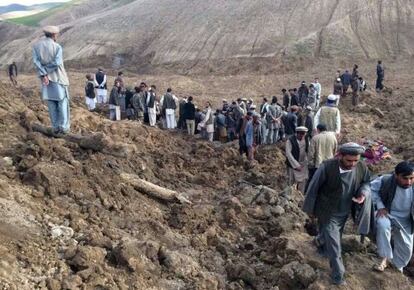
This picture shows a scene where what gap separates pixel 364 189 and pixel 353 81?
1468cm

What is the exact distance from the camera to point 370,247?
247 inches

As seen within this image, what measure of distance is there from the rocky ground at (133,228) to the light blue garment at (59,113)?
41 centimetres

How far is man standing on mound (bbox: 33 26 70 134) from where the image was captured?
7.32 meters

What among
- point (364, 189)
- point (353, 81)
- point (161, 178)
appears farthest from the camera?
point (353, 81)

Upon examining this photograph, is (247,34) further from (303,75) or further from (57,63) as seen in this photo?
(57,63)

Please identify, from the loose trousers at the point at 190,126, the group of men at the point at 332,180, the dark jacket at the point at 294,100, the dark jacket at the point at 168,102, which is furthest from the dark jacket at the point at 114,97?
the dark jacket at the point at 294,100

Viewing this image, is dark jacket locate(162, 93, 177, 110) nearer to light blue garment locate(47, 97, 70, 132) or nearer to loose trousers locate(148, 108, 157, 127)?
loose trousers locate(148, 108, 157, 127)

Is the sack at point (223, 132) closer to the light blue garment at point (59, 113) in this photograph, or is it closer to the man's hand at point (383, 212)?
the light blue garment at point (59, 113)

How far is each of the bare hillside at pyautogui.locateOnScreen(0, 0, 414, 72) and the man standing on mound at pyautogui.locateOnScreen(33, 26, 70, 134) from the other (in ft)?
86.3

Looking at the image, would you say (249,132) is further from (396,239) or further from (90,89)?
(90,89)

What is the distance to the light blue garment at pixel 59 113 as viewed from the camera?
7.68m

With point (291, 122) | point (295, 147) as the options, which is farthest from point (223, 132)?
point (295, 147)

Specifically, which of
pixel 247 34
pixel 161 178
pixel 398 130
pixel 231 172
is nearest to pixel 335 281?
pixel 161 178

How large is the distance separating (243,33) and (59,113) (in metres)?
29.5
